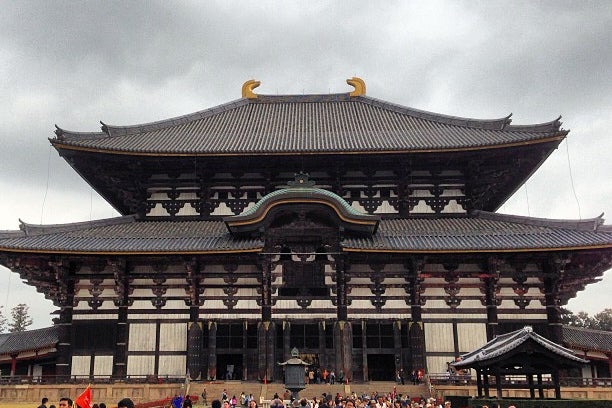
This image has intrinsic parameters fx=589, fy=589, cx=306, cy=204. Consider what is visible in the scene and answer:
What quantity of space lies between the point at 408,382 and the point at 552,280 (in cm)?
859

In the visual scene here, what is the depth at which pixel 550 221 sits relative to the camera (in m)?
30.3

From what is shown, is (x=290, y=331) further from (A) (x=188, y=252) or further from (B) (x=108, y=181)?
(B) (x=108, y=181)

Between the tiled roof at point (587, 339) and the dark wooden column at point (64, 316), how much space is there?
2536cm

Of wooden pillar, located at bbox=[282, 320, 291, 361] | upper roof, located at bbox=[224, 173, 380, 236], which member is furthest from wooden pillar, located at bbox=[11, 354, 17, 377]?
wooden pillar, located at bbox=[282, 320, 291, 361]

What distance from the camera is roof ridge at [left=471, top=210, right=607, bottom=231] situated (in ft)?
95.5

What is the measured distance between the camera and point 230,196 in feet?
108

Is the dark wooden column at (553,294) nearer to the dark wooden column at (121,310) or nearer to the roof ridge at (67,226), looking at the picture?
the dark wooden column at (121,310)

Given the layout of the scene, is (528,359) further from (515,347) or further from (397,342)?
(397,342)

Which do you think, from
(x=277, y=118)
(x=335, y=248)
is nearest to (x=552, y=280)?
(x=335, y=248)

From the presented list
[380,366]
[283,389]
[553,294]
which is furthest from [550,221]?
[283,389]

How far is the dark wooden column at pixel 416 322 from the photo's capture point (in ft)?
90.6

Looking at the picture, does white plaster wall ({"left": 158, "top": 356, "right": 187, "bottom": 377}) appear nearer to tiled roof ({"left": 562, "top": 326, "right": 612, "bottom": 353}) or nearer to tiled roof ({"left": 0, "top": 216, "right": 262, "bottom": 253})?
tiled roof ({"left": 0, "top": 216, "right": 262, "bottom": 253})

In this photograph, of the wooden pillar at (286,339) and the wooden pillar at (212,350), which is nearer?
the wooden pillar at (212,350)

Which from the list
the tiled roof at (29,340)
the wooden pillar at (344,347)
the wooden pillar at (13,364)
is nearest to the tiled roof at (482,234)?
the wooden pillar at (344,347)
